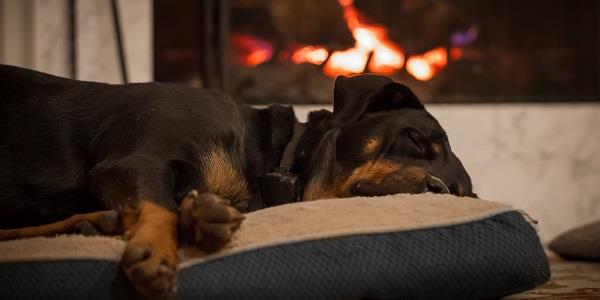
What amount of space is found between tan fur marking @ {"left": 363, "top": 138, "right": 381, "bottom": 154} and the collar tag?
0.66 feet

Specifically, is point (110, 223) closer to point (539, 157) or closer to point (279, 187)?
point (279, 187)

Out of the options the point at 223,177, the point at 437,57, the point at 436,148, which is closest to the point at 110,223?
the point at 223,177

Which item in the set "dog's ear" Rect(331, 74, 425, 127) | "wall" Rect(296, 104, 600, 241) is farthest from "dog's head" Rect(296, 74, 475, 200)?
"wall" Rect(296, 104, 600, 241)

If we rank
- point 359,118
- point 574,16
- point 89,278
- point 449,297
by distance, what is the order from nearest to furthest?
point 89,278
point 449,297
point 359,118
point 574,16

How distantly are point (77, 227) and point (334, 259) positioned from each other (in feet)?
1.94

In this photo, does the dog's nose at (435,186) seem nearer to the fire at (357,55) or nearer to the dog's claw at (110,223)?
the dog's claw at (110,223)

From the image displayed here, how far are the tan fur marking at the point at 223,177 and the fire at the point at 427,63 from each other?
1853mm

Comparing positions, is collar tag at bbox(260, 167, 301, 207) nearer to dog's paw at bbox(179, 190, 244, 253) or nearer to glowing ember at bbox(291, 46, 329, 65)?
dog's paw at bbox(179, 190, 244, 253)

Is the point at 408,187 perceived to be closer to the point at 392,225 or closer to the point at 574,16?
the point at 392,225

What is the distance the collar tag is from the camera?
6.54 ft

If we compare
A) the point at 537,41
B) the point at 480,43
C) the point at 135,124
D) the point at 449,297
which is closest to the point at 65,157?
the point at 135,124

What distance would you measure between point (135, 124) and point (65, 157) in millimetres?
216

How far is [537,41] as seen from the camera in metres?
3.77

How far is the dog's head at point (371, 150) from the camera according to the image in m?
1.99
